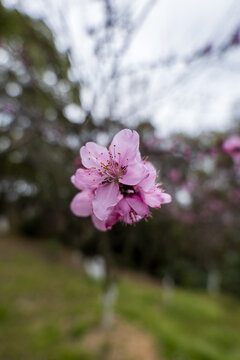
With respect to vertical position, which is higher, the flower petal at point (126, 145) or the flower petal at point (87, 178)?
the flower petal at point (126, 145)

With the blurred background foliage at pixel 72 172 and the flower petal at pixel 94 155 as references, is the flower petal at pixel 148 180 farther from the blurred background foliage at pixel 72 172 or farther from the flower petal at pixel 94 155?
the blurred background foliage at pixel 72 172

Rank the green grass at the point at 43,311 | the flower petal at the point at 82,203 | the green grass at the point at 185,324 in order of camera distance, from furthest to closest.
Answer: the green grass at the point at 185,324, the green grass at the point at 43,311, the flower petal at the point at 82,203

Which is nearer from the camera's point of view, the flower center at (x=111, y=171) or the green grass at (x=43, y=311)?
the flower center at (x=111, y=171)

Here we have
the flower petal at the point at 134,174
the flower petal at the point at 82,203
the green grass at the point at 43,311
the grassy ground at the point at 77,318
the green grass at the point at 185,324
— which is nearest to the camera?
the flower petal at the point at 134,174

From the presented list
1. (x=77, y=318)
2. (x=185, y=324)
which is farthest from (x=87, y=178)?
(x=185, y=324)

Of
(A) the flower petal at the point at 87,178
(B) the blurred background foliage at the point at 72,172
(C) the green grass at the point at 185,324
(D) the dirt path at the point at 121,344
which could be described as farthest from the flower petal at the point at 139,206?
(C) the green grass at the point at 185,324

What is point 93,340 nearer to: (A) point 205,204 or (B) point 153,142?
(B) point 153,142

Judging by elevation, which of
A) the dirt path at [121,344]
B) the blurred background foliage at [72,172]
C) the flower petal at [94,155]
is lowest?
the dirt path at [121,344]
